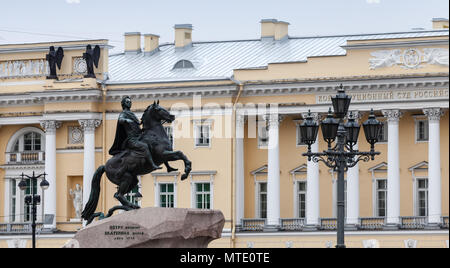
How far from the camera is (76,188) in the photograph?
57469 millimetres

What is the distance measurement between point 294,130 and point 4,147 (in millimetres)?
11565

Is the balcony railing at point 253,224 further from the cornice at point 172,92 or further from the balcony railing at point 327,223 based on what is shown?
the cornice at point 172,92

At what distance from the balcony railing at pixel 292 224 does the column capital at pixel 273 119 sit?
3.46 meters

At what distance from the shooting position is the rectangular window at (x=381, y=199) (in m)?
54.9

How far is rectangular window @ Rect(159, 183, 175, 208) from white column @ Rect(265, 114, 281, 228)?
4.00 meters

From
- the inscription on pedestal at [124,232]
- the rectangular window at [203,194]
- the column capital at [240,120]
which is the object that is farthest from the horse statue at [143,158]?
the rectangular window at [203,194]

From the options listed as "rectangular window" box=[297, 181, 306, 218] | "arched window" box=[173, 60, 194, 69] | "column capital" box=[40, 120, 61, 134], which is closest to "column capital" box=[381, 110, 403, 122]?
"rectangular window" box=[297, 181, 306, 218]

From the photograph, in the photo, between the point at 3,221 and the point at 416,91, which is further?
the point at 3,221

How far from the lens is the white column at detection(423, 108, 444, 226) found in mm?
52562

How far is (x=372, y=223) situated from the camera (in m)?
53.7

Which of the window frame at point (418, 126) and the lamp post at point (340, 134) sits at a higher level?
the window frame at point (418, 126)

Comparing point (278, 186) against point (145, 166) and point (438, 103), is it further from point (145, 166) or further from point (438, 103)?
point (145, 166)

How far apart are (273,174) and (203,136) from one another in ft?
10.1
